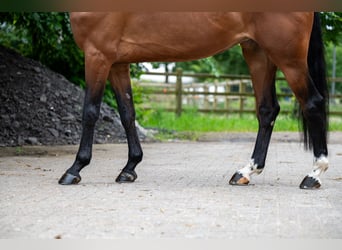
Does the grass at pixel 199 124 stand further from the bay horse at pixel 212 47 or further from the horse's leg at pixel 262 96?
the bay horse at pixel 212 47

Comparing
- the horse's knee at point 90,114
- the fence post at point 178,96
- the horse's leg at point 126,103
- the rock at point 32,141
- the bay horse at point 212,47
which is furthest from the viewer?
the fence post at point 178,96

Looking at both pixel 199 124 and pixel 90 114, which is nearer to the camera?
pixel 90 114

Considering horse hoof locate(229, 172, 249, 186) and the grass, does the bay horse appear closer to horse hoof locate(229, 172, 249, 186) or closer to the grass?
horse hoof locate(229, 172, 249, 186)

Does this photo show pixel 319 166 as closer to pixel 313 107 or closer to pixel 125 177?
pixel 313 107

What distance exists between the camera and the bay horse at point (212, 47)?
20.6ft

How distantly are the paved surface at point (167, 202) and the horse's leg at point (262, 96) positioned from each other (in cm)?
32

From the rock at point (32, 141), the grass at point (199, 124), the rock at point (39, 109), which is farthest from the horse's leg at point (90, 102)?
the grass at point (199, 124)

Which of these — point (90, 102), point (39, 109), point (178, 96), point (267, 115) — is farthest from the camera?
point (178, 96)

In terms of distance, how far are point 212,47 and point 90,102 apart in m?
1.26

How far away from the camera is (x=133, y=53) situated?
6602 mm

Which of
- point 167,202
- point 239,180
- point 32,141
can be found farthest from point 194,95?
point 167,202

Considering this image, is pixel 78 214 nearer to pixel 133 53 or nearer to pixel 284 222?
pixel 284 222

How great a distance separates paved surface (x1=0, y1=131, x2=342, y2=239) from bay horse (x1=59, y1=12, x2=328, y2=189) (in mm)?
378

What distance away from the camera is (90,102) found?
263 inches
